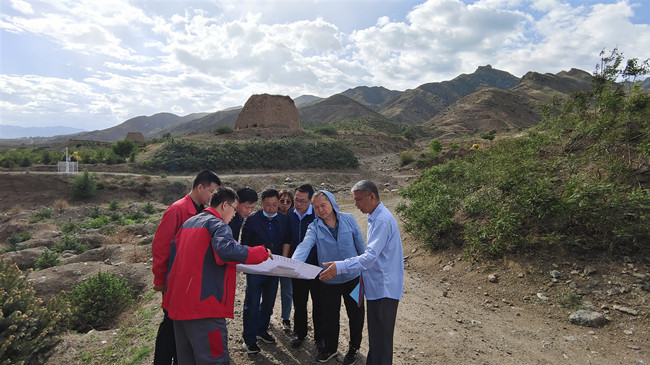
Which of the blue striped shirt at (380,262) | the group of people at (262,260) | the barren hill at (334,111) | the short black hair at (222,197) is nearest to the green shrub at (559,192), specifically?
the group of people at (262,260)

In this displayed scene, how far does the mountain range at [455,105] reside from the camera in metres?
57.8

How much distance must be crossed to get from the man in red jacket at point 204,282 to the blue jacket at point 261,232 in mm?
1236

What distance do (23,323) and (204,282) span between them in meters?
1.62

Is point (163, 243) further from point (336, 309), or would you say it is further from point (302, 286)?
point (336, 309)

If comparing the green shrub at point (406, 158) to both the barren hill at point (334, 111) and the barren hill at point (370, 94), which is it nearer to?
the barren hill at point (334, 111)

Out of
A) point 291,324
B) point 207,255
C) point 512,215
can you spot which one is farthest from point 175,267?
point 512,215

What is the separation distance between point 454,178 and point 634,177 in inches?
134

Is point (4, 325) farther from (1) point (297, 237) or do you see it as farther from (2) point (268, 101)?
(2) point (268, 101)

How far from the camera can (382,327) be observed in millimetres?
2670

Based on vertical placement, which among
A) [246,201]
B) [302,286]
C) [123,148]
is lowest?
[302,286]

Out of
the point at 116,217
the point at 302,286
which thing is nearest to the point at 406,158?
the point at 116,217

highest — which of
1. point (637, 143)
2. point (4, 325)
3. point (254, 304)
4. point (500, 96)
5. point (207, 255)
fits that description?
point (500, 96)

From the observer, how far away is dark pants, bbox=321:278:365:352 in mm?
3143

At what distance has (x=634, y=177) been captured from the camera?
219 inches
